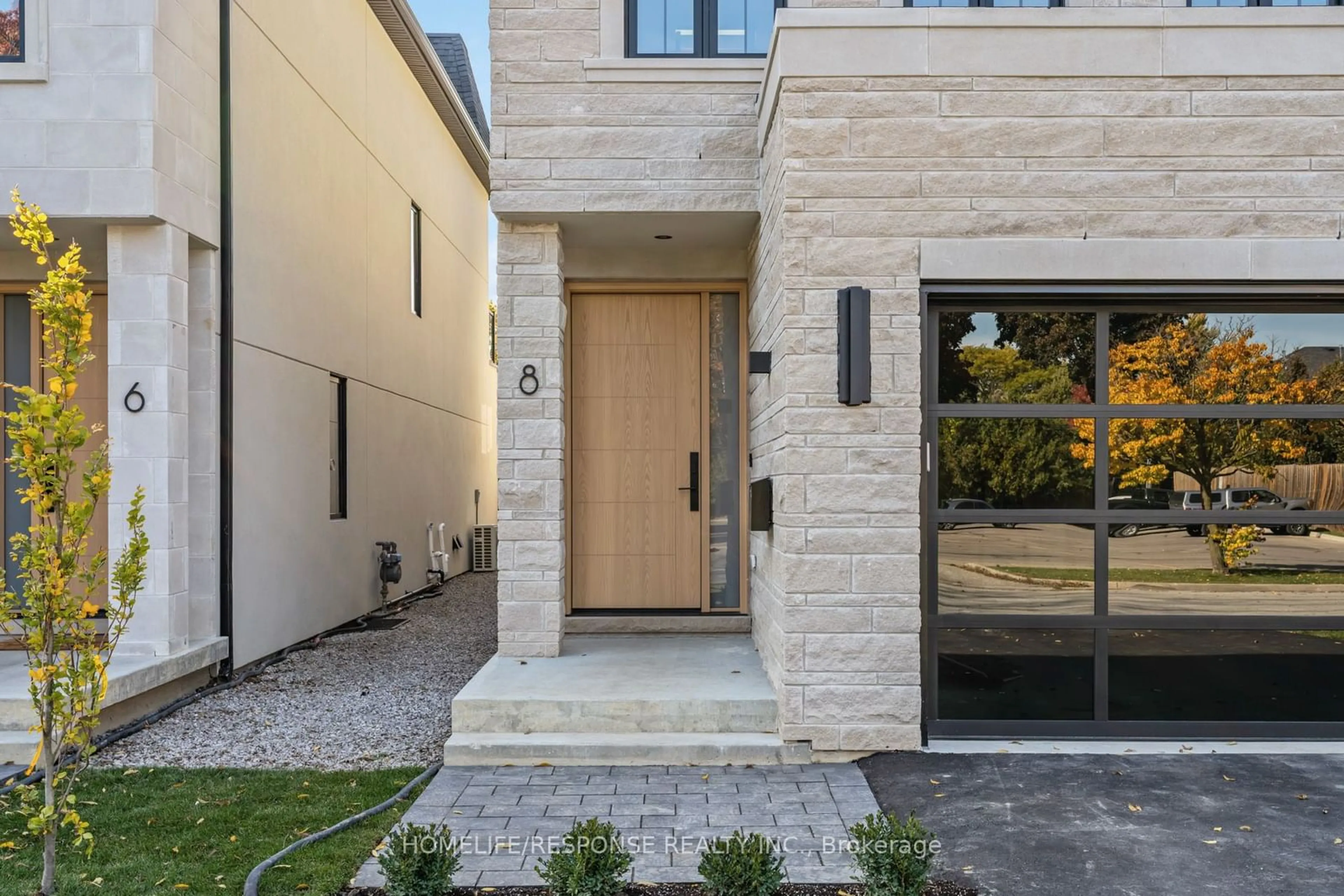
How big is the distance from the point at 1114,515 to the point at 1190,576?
0.56m

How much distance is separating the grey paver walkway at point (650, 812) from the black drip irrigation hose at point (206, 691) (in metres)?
1.55

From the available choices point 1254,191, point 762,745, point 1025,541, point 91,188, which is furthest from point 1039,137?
point 91,188

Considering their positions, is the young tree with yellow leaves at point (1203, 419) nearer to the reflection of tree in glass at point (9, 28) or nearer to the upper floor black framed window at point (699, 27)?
the upper floor black framed window at point (699, 27)

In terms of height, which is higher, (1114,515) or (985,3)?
(985,3)

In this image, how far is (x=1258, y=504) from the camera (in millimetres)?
5184

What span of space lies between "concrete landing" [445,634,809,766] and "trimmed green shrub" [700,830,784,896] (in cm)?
175

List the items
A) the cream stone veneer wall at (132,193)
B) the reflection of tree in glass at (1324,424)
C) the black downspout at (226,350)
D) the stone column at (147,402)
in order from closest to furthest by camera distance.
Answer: the reflection of tree in glass at (1324,424) < the cream stone veneer wall at (132,193) < the stone column at (147,402) < the black downspout at (226,350)

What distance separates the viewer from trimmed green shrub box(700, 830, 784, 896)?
3072mm

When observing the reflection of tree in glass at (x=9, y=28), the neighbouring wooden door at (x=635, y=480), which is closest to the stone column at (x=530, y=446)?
the neighbouring wooden door at (x=635, y=480)

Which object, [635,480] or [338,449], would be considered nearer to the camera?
[635,480]

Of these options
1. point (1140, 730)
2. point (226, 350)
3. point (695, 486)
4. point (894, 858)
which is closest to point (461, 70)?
point (226, 350)

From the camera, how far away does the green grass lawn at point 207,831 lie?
138 inches

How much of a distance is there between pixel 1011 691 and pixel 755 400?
251 cm

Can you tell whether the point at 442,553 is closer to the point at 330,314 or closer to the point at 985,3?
the point at 330,314
